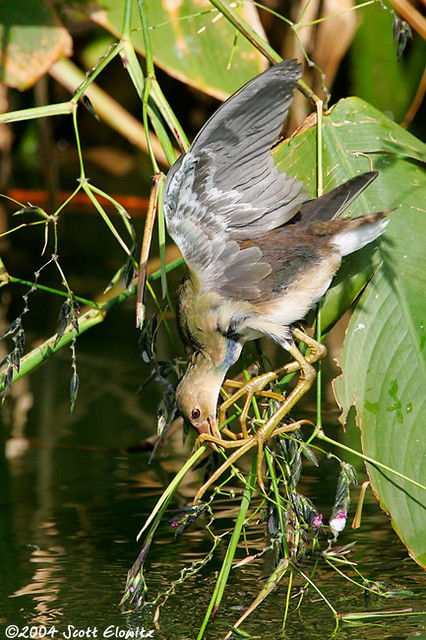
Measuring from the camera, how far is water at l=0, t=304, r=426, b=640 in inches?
83.7

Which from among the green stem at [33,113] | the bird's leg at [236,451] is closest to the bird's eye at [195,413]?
the bird's leg at [236,451]

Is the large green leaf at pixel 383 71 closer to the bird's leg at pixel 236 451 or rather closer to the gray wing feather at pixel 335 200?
the gray wing feather at pixel 335 200

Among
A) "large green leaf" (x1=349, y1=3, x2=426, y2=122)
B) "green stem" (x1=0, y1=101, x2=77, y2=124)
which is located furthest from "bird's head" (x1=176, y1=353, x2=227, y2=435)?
"large green leaf" (x1=349, y1=3, x2=426, y2=122)

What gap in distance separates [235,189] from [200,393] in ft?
1.48

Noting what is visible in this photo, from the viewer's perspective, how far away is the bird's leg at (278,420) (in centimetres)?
201

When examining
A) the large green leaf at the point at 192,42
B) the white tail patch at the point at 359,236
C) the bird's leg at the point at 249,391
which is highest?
the large green leaf at the point at 192,42

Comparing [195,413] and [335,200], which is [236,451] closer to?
[195,413]

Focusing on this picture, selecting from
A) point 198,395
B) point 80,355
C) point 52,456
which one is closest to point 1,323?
point 80,355

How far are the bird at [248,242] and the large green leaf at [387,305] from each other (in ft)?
0.27

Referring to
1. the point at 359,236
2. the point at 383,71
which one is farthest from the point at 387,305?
the point at 383,71

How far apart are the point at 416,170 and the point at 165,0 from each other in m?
1.68

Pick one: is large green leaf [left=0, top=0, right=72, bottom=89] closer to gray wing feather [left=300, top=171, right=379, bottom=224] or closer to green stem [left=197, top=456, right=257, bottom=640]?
gray wing feather [left=300, top=171, right=379, bottom=224]

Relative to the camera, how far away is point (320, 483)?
2.86m

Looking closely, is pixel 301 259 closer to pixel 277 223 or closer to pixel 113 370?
pixel 277 223
